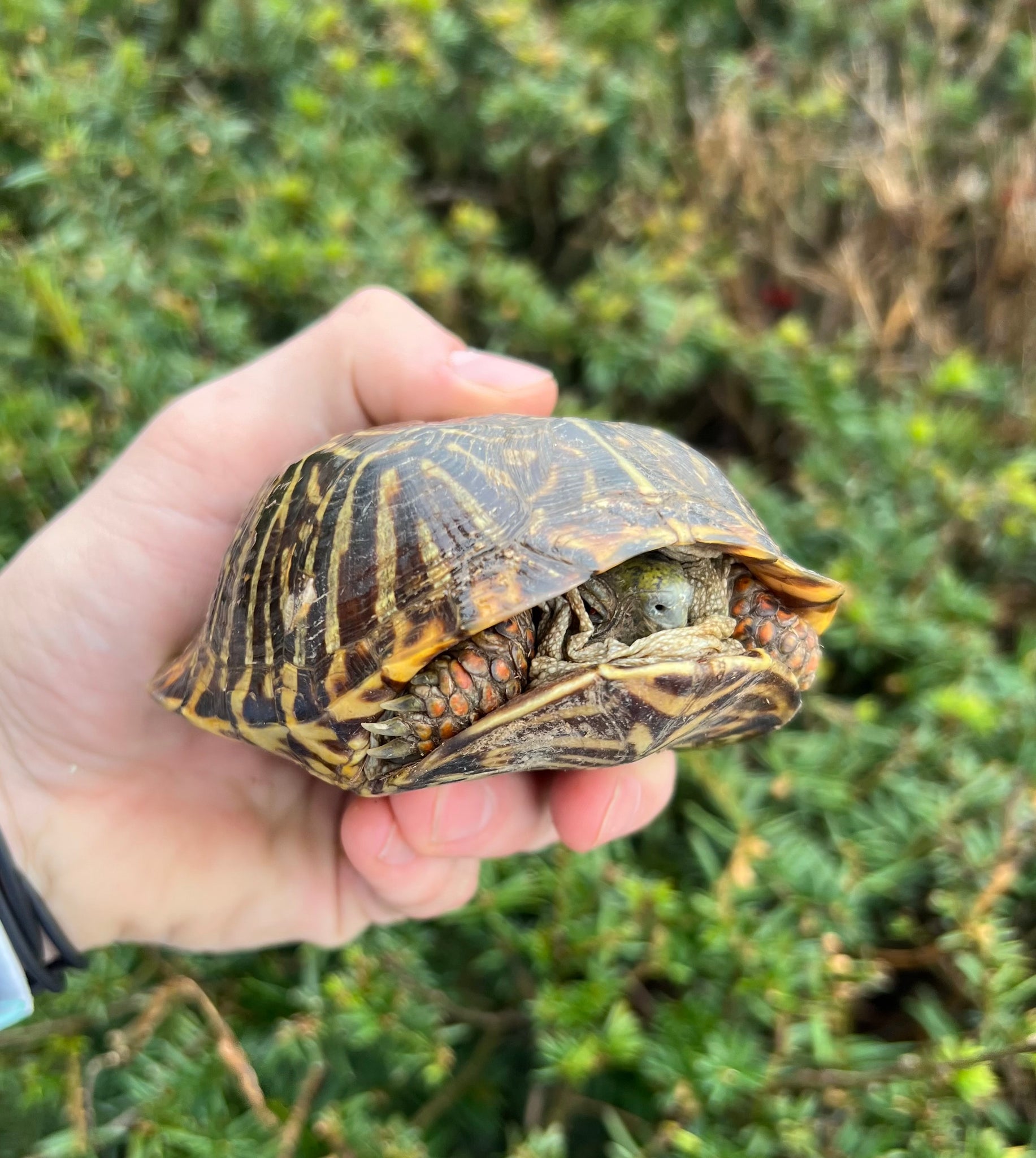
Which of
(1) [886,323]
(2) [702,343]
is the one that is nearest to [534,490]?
(2) [702,343]

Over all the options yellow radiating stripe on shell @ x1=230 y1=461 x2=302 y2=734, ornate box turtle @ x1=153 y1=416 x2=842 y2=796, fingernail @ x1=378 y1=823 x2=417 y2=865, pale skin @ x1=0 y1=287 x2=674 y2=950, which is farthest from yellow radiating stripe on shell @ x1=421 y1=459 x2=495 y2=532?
fingernail @ x1=378 y1=823 x2=417 y2=865

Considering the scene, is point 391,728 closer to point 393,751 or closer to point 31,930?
point 393,751

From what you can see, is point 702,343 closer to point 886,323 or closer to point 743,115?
point 886,323

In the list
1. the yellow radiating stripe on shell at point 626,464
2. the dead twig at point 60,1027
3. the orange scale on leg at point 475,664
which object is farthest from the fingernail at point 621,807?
the dead twig at point 60,1027

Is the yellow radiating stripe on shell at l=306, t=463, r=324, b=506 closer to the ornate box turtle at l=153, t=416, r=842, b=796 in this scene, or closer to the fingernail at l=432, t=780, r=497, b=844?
the ornate box turtle at l=153, t=416, r=842, b=796

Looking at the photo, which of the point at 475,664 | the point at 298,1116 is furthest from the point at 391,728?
the point at 298,1116

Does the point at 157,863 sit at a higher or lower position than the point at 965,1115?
higher
